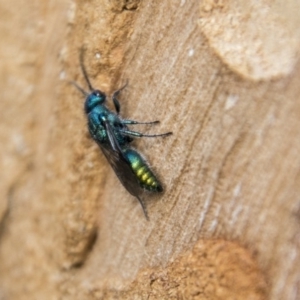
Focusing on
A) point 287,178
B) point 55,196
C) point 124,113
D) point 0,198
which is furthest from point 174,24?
point 0,198

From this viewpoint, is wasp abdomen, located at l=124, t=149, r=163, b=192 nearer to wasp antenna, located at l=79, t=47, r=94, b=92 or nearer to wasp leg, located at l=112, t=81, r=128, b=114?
wasp leg, located at l=112, t=81, r=128, b=114

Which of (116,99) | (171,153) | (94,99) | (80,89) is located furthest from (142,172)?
(80,89)

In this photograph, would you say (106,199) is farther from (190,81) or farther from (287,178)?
(287,178)

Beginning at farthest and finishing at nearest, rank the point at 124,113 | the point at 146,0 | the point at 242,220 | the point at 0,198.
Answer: the point at 0,198 → the point at 124,113 → the point at 146,0 → the point at 242,220

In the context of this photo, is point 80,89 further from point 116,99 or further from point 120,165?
point 120,165

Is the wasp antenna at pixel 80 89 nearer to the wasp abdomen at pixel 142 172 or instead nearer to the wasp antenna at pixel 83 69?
the wasp antenna at pixel 83 69
